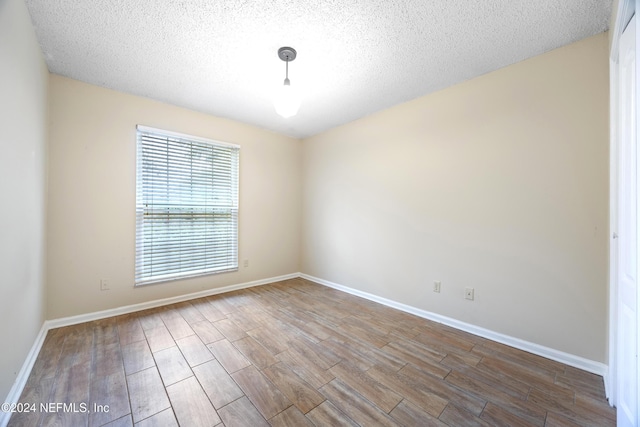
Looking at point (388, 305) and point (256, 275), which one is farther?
point (256, 275)

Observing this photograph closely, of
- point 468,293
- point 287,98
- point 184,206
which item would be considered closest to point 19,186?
point 184,206

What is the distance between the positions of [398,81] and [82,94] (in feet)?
10.9

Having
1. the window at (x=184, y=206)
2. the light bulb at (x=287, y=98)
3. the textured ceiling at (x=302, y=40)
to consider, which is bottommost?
the window at (x=184, y=206)

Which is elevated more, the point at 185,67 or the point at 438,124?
the point at 185,67

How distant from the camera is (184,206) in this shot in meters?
3.21

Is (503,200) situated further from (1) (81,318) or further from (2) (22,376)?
(1) (81,318)

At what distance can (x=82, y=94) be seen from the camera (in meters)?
2.55

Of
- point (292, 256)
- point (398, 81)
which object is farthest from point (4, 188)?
point (292, 256)

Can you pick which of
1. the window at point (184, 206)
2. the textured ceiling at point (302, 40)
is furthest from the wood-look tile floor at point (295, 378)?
the textured ceiling at point (302, 40)

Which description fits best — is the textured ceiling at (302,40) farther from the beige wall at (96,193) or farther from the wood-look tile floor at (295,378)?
the wood-look tile floor at (295,378)

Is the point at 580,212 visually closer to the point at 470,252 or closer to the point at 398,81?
the point at 470,252

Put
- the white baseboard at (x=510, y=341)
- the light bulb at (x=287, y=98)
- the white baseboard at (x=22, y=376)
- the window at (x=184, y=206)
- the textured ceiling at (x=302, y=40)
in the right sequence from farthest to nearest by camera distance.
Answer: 1. the window at (x=184, y=206)
2. the light bulb at (x=287, y=98)
3. the white baseboard at (x=510, y=341)
4. the textured ceiling at (x=302, y=40)
5. the white baseboard at (x=22, y=376)

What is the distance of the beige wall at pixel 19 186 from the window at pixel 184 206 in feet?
2.78

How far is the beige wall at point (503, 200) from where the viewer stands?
1857mm
